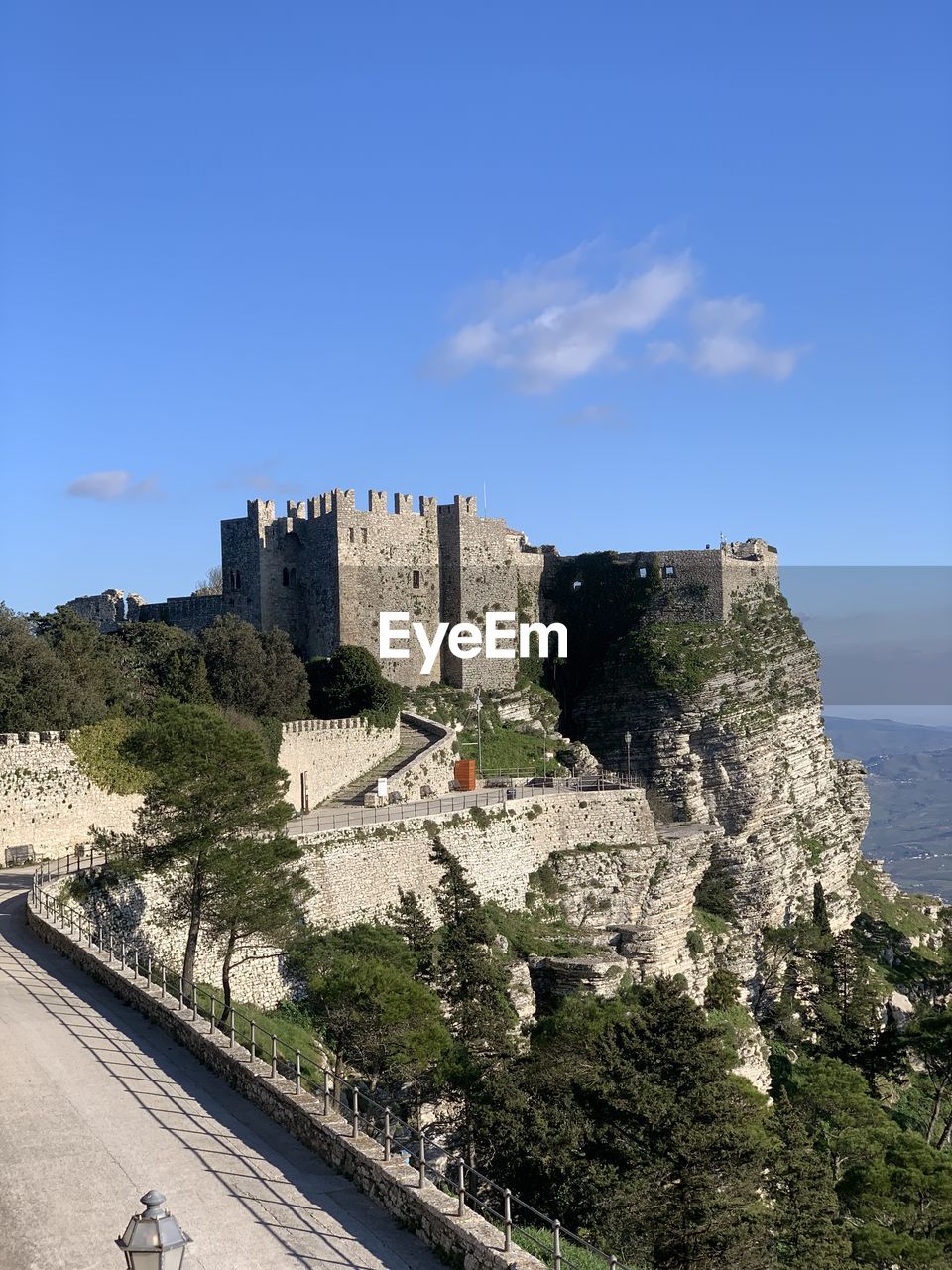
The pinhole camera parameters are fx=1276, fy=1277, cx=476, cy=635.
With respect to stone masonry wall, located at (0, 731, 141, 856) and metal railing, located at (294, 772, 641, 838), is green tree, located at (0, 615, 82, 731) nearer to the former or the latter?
stone masonry wall, located at (0, 731, 141, 856)

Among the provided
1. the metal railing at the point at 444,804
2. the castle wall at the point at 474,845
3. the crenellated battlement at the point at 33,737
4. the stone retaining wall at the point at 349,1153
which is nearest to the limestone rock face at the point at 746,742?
the metal railing at the point at 444,804

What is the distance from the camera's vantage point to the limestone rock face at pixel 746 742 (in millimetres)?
49656

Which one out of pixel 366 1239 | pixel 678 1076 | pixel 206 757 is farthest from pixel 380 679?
pixel 366 1239

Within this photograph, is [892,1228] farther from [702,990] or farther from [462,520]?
[462,520]

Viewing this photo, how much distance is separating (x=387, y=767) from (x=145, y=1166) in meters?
30.5

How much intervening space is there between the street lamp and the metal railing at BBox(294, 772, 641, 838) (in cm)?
2411

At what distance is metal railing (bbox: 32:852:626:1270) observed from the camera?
13570mm

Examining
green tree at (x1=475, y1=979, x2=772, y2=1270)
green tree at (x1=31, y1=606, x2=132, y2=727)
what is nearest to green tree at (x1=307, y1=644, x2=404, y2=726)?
green tree at (x1=31, y1=606, x2=132, y2=727)

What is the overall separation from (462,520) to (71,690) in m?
22.4

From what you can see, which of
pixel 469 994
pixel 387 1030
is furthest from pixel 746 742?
pixel 387 1030

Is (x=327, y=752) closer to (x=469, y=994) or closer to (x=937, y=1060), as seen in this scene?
(x=469, y=994)

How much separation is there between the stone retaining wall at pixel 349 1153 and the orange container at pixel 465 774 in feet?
79.1

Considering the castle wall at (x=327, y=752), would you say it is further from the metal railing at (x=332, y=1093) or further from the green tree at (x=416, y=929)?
the metal railing at (x=332, y=1093)

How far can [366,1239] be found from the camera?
12.8m
